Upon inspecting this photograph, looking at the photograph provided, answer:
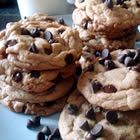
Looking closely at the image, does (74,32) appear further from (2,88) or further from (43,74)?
(2,88)

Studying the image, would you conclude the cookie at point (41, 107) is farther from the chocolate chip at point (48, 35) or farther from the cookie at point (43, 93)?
the chocolate chip at point (48, 35)

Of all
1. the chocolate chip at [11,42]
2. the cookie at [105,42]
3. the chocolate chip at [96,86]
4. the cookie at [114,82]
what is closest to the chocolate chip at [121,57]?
the cookie at [114,82]

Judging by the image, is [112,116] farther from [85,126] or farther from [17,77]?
[17,77]

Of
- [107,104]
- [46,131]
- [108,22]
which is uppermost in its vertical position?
[108,22]

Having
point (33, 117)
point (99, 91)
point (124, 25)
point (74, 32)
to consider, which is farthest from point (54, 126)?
point (124, 25)

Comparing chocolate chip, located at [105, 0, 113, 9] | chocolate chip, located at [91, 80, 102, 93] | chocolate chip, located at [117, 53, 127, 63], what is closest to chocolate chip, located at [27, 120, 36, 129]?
chocolate chip, located at [91, 80, 102, 93]

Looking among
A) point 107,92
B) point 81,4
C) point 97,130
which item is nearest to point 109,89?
point 107,92
